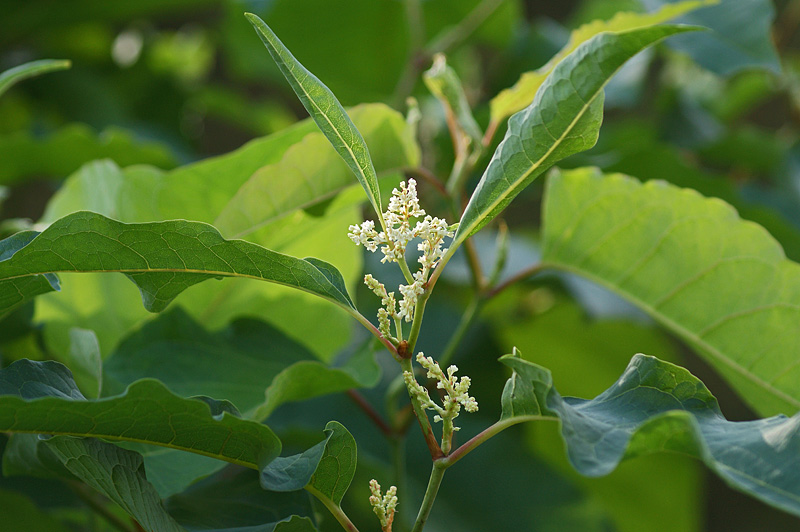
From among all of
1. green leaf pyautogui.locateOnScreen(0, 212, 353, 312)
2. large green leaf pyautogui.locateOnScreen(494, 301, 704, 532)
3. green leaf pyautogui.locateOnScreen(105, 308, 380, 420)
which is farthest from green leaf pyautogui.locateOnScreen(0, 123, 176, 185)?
large green leaf pyautogui.locateOnScreen(494, 301, 704, 532)

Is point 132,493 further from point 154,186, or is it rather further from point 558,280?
point 558,280

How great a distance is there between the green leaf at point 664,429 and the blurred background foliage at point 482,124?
292 millimetres

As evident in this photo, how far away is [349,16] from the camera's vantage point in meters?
0.94

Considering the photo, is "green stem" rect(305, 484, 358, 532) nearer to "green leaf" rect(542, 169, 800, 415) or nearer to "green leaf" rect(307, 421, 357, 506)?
"green leaf" rect(307, 421, 357, 506)

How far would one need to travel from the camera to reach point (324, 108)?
12.3 inches

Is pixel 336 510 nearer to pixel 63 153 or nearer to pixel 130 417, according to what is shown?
pixel 130 417

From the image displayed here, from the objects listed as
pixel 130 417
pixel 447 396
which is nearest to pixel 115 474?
pixel 130 417

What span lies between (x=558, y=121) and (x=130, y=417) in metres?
0.22

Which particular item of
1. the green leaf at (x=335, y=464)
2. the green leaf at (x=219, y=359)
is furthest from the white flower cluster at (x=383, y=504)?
the green leaf at (x=219, y=359)

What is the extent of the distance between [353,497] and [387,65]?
0.56 metres

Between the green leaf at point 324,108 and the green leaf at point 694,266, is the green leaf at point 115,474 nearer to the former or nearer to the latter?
the green leaf at point 324,108

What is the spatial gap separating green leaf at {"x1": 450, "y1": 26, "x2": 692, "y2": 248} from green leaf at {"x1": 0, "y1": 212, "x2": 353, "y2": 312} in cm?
7

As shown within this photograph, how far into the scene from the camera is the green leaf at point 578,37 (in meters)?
0.49

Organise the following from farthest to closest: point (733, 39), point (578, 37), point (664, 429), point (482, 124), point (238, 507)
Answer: point (482, 124) → point (733, 39) → point (578, 37) → point (238, 507) → point (664, 429)
